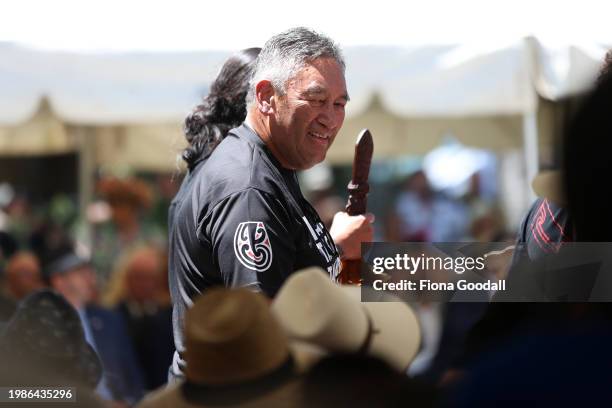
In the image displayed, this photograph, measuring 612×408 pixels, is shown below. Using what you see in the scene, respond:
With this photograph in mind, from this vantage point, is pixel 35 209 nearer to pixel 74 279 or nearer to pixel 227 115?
pixel 74 279

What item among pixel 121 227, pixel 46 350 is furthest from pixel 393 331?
pixel 121 227

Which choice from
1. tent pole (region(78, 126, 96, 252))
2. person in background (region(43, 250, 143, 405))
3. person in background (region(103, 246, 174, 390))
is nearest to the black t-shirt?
person in background (region(43, 250, 143, 405))

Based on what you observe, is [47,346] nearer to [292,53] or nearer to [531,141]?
[292,53]

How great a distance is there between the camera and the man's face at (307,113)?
2.32 metres

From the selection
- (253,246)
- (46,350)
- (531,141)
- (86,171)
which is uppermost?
(253,246)

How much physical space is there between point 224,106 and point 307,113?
552 mm

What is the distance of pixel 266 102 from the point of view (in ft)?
7.80

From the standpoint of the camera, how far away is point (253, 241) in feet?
6.82

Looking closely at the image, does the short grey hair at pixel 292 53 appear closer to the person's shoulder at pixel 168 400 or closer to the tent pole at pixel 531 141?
the person's shoulder at pixel 168 400

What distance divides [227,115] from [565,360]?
175 centimetres

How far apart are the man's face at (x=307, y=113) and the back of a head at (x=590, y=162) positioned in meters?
1.04

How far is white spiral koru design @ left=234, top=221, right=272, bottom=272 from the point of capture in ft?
6.77

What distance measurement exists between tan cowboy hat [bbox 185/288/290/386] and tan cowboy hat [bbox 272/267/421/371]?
4cm

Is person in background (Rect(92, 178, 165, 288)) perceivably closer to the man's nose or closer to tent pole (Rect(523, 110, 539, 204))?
tent pole (Rect(523, 110, 539, 204))
